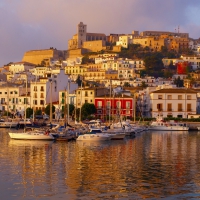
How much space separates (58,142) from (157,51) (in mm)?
103139

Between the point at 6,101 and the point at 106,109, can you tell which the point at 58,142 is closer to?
the point at 106,109

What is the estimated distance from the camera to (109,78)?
112 metres

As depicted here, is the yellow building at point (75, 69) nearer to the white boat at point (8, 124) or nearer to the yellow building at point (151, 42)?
the yellow building at point (151, 42)

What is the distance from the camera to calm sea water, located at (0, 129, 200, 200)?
2258 centimetres

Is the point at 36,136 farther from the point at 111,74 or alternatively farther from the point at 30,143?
the point at 111,74

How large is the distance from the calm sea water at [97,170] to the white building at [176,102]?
2410 centimetres

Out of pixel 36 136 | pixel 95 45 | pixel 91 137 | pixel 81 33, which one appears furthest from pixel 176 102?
pixel 81 33

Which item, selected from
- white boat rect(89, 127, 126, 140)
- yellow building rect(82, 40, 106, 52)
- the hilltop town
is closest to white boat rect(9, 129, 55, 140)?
white boat rect(89, 127, 126, 140)

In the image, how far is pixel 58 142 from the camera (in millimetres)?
42094

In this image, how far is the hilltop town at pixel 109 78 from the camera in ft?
216

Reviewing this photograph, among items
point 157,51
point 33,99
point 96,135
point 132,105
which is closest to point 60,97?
point 33,99

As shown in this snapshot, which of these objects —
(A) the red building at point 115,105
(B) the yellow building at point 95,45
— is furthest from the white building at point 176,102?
(B) the yellow building at point 95,45

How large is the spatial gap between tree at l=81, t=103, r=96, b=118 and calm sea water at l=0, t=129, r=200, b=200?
21483 millimetres

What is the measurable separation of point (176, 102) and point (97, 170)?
128ft
